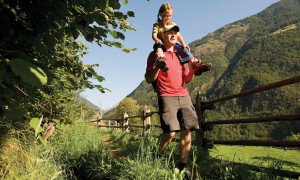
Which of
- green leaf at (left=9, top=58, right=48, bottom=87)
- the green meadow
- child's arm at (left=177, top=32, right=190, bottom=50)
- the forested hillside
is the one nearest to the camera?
green leaf at (left=9, top=58, right=48, bottom=87)

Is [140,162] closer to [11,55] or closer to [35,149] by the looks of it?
[35,149]

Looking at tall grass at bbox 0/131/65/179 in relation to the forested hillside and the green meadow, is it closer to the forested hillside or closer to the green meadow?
the green meadow

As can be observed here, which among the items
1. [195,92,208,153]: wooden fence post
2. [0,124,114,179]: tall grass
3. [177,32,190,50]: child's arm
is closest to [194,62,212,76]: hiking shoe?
[177,32,190,50]: child's arm

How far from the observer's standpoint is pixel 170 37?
10.6ft

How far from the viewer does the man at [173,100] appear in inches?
120

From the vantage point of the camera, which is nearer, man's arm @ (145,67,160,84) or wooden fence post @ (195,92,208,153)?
man's arm @ (145,67,160,84)

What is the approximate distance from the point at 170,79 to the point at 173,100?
0.24 meters

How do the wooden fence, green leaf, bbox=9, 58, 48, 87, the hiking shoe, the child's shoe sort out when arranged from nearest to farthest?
green leaf, bbox=9, 58, 48, 87 → the child's shoe → the wooden fence → the hiking shoe

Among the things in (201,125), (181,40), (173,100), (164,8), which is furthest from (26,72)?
(201,125)

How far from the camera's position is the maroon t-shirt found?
3121mm

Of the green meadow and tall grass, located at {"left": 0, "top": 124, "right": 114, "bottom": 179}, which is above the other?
tall grass, located at {"left": 0, "top": 124, "right": 114, "bottom": 179}

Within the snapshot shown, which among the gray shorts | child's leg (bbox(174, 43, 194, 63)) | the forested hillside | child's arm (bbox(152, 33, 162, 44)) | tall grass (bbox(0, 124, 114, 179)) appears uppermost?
the forested hillside

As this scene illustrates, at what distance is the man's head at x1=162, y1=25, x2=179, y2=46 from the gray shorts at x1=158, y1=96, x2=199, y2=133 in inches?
26.0

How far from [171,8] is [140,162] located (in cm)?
175
